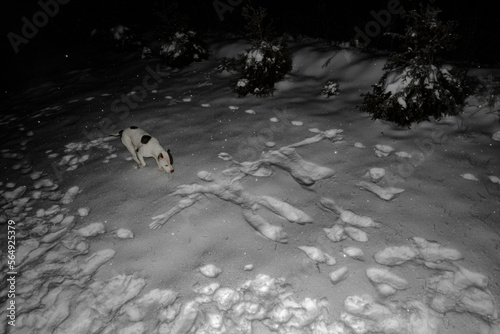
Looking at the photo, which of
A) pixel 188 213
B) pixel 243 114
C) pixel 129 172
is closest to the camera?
pixel 188 213

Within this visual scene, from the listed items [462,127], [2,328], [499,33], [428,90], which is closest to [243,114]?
[428,90]

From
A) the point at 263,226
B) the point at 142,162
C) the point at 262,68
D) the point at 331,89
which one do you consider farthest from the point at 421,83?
the point at 142,162

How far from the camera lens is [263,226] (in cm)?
314

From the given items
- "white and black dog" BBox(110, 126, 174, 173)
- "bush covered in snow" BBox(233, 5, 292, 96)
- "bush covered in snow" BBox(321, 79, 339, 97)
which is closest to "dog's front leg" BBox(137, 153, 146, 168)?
"white and black dog" BBox(110, 126, 174, 173)

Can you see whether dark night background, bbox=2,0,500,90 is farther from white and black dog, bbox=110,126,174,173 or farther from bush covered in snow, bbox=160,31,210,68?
white and black dog, bbox=110,126,174,173

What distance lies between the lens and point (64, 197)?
157 inches

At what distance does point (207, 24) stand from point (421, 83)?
33.5 ft

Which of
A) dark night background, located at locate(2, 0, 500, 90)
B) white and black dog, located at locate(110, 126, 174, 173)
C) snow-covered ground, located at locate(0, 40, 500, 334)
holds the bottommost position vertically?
snow-covered ground, located at locate(0, 40, 500, 334)

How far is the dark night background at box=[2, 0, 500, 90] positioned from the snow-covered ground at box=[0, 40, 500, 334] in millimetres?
1241

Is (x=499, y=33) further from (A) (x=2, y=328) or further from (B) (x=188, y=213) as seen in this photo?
(A) (x=2, y=328)

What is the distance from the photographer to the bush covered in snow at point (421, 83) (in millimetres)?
4105

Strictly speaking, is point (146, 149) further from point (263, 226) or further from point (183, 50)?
point (183, 50)

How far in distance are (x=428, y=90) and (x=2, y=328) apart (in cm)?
614

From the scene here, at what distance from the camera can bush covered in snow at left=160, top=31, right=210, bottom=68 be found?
8.16 metres
